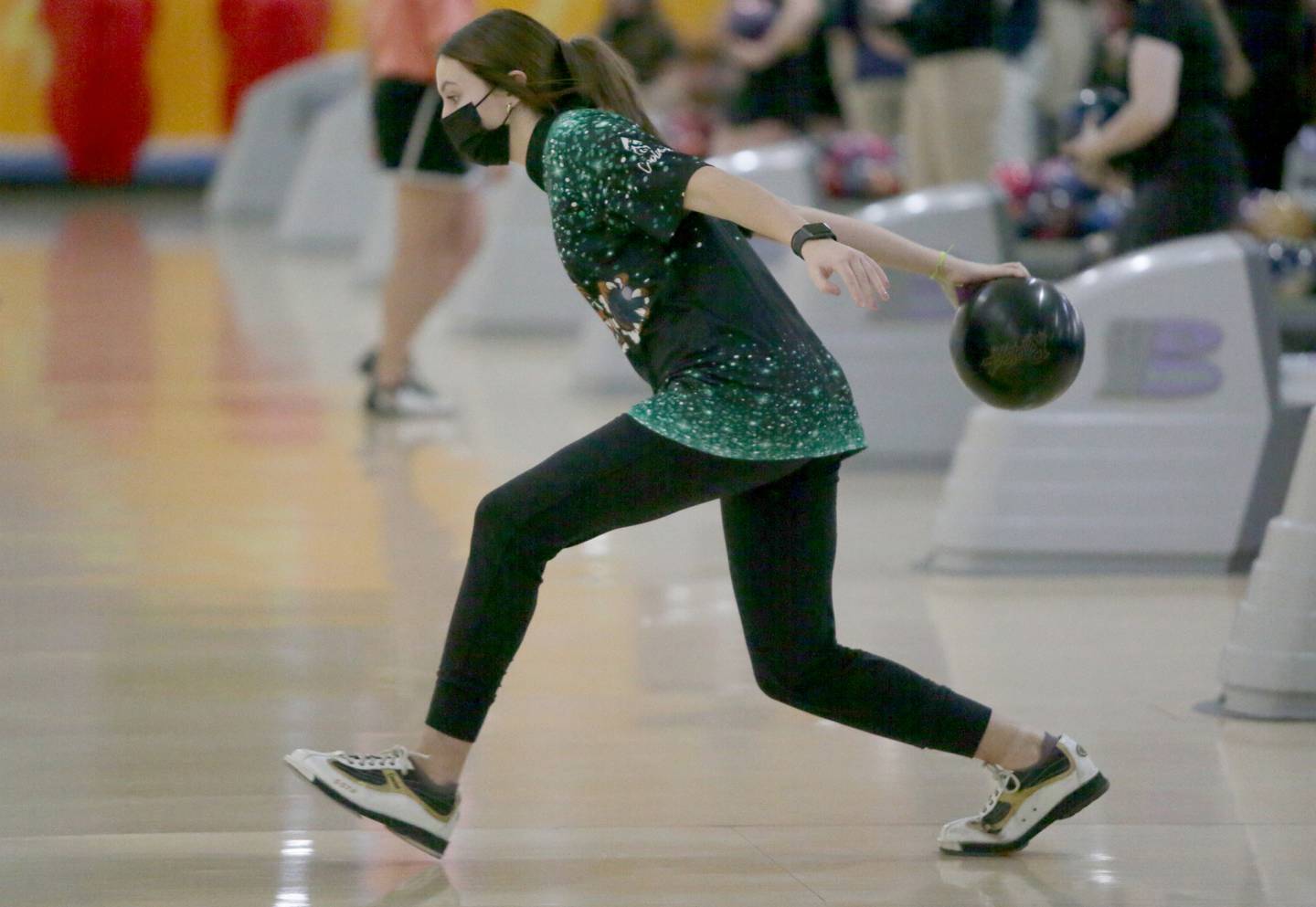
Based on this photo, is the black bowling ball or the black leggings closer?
the black leggings

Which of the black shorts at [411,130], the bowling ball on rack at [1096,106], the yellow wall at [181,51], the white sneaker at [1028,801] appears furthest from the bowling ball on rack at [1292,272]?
the yellow wall at [181,51]

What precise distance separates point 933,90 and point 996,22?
1.25ft

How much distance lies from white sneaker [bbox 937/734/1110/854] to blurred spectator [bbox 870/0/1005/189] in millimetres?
5909

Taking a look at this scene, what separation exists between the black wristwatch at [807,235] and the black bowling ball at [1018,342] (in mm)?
494

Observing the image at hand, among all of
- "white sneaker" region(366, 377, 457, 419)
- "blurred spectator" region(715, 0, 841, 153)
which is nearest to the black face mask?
"white sneaker" region(366, 377, 457, 419)

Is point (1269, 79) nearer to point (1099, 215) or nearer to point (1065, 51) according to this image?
point (1099, 215)

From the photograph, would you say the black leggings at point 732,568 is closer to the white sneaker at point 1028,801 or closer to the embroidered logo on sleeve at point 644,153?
the white sneaker at point 1028,801

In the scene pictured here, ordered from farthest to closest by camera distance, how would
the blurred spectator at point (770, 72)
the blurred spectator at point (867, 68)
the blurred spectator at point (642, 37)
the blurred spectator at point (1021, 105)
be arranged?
the blurred spectator at point (1021, 105) → the blurred spectator at point (867, 68) → the blurred spectator at point (642, 37) → the blurred spectator at point (770, 72)

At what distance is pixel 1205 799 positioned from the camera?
3.62 m

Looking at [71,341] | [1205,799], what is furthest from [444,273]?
[1205,799]

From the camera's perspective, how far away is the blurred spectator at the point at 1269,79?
895 cm

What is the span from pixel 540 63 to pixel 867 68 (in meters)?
9.88

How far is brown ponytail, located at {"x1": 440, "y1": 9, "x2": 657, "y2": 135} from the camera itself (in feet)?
10.5

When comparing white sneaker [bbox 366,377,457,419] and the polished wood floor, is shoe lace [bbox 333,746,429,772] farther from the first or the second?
white sneaker [bbox 366,377,457,419]
